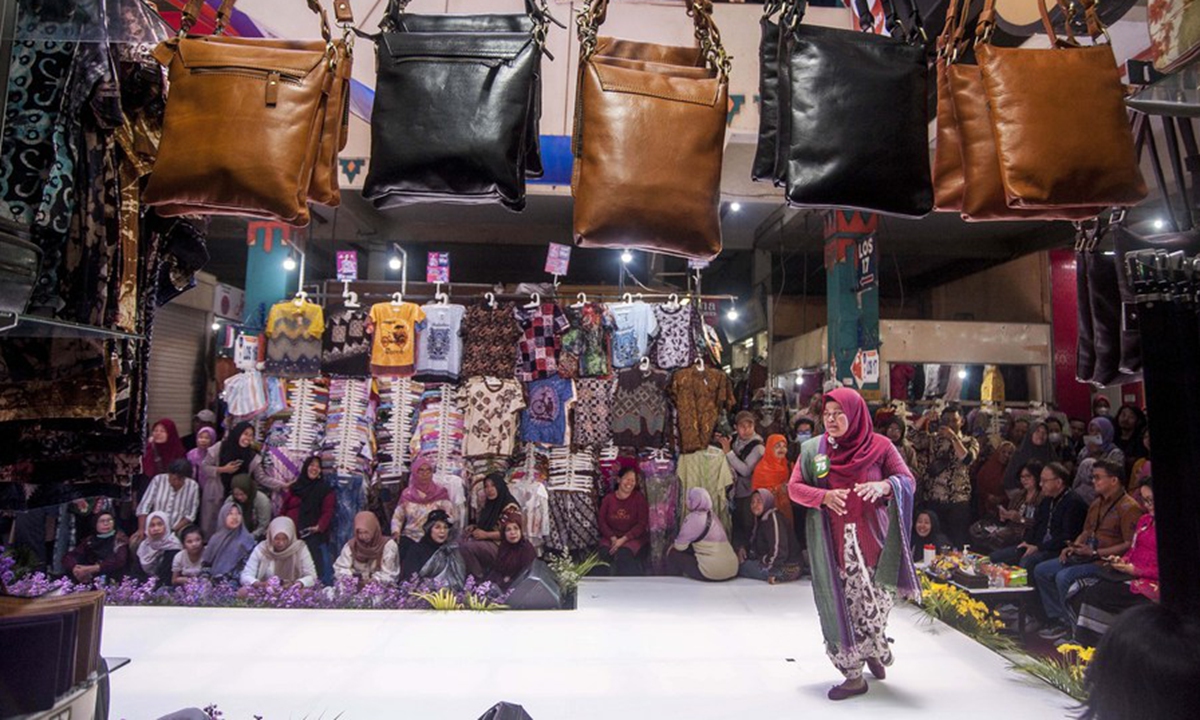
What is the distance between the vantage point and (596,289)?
912 cm

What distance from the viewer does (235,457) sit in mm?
6527

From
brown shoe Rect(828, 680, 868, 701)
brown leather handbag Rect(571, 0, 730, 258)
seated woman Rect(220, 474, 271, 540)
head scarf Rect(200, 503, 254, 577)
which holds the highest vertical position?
brown leather handbag Rect(571, 0, 730, 258)

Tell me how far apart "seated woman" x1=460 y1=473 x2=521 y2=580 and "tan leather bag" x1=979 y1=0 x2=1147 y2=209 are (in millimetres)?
5002

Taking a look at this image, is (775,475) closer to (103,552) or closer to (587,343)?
(587,343)

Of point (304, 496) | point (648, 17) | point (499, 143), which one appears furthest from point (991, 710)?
point (304, 496)

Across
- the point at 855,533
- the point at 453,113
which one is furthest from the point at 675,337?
the point at 453,113

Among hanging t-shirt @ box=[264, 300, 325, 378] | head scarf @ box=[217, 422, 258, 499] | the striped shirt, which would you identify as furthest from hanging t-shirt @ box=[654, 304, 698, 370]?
the striped shirt

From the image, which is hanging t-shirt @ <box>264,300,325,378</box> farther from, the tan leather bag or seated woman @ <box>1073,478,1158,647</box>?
seated woman @ <box>1073,478,1158,647</box>

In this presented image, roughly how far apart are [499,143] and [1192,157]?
1685mm

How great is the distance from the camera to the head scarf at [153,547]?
18.9 ft

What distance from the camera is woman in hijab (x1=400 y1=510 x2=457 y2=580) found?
5.91 meters

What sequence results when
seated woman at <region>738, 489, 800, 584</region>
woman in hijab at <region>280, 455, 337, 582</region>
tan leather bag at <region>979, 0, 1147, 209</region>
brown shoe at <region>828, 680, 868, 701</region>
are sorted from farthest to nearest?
1. seated woman at <region>738, 489, 800, 584</region>
2. woman in hijab at <region>280, 455, 337, 582</region>
3. brown shoe at <region>828, 680, 868, 701</region>
4. tan leather bag at <region>979, 0, 1147, 209</region>

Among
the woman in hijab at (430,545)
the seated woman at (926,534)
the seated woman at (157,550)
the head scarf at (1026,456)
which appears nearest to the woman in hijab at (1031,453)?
the head scarf at (1026,456)

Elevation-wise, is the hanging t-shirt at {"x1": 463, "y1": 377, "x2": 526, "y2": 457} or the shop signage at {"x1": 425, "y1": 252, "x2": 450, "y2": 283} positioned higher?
the shop signage at {"x1": 425, "y1": 252, "x2": 450, "y2": 283}
